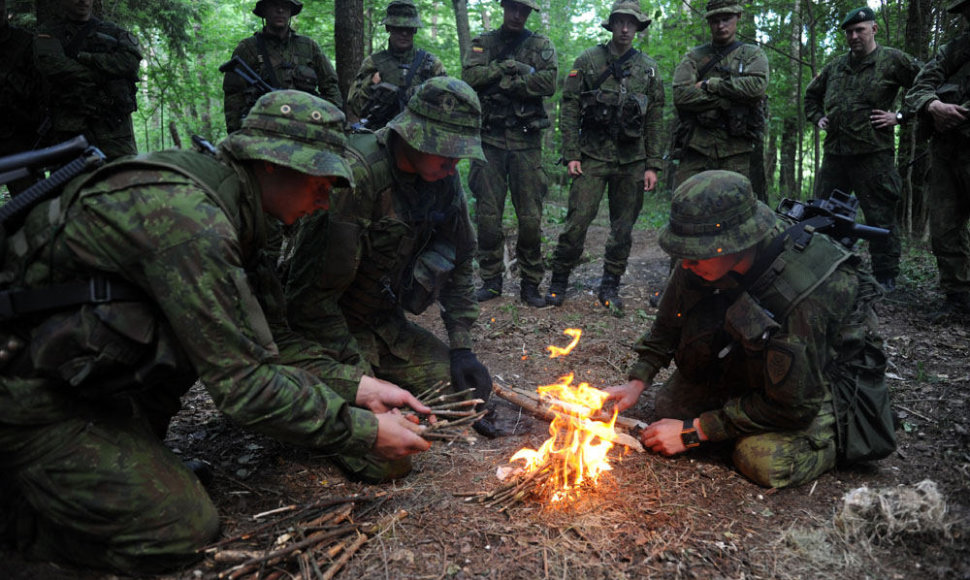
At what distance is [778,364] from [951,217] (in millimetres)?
4337

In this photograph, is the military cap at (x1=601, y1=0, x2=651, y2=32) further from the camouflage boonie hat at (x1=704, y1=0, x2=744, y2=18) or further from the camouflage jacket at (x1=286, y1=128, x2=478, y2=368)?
the camouflage jacket at (x1=286, y1=128, x2=478, y2=368)

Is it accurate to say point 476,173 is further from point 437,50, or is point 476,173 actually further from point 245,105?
point 437,50

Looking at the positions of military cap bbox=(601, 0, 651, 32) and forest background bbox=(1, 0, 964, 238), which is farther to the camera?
forest background bbox=(1, 0, 964, 238)

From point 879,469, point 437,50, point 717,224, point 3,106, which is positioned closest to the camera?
point 717,224

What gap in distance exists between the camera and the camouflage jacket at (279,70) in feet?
22.1

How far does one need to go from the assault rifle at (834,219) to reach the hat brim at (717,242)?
61 centimetres

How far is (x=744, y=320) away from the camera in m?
3.16

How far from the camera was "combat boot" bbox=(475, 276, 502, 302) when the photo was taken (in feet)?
22.2

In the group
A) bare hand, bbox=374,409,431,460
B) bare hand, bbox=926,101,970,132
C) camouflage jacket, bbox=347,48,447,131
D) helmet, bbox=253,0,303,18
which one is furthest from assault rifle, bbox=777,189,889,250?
helmet, bbox=253,0,303,18

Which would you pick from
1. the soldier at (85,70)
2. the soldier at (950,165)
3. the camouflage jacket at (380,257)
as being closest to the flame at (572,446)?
the camouflage jacket at (380,257)

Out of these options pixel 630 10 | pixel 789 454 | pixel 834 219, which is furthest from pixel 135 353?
pixel 630 10

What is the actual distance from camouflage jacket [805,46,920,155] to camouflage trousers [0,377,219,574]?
755 cm

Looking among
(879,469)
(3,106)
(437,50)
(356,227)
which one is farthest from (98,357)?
(437,50)

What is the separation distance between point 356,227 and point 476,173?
339cm
